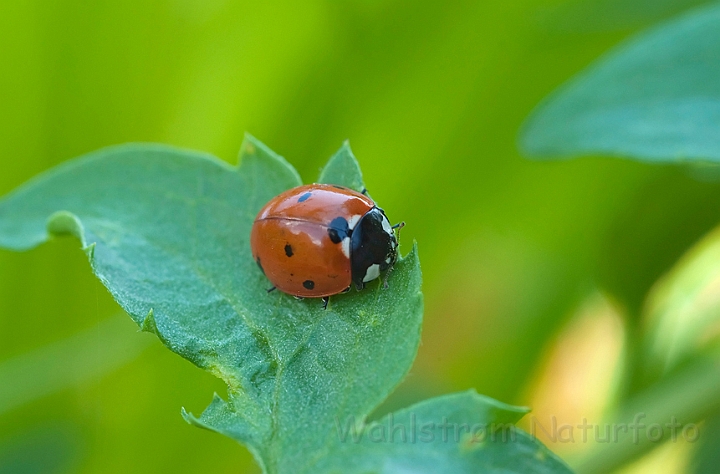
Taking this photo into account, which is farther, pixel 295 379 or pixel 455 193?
pixel 455 193

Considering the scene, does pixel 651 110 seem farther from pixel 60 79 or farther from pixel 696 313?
pixel 60 79

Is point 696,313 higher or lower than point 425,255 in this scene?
higher

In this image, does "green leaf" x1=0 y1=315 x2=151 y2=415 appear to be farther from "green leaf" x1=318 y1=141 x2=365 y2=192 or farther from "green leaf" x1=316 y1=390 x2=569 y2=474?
"green leaf" x1=316 y1=390 x2=569 y2=474

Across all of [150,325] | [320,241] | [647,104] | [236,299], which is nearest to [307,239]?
[320,241]

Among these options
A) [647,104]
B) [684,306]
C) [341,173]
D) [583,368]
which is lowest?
[583,368]

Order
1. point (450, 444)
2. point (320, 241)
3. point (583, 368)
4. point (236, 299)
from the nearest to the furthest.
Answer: point (450, 444)
point (236, 299)
point (320, 241)
point (583, 368)

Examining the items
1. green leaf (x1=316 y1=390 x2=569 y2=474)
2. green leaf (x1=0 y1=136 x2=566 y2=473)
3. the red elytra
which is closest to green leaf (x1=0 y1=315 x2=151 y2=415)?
green leaf (x1=0 y1=136 x2=566 y2=473)

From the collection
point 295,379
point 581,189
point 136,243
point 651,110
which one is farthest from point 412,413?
point 581,189

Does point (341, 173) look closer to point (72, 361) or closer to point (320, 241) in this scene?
point (320, 241)
